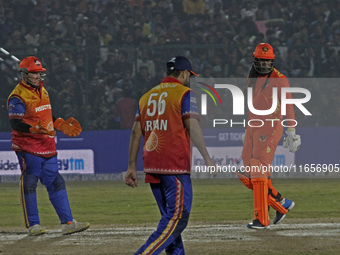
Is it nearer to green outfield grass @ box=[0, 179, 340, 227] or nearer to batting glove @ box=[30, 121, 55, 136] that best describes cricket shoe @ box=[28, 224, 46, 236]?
batting glove @ box=[30, 121, 55, 136]

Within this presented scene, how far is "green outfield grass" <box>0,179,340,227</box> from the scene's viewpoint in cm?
1286

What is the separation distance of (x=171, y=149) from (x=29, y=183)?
3.78m

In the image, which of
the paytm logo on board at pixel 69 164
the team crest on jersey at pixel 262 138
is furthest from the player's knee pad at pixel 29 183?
the paytm logo on board at pixel 69 164

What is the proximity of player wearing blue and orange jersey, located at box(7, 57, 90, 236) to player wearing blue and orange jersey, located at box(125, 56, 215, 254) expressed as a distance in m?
3.39

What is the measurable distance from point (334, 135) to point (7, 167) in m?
8.69

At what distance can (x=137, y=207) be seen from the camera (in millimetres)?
14570

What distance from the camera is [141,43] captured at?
2358 cm

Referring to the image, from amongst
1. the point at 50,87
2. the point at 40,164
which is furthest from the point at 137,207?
the point at 50,87

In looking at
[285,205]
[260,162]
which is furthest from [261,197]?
[285,205]

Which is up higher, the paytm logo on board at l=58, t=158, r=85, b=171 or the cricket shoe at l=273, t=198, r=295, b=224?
the cricket shoe at l=273, t=198, r=295, b=224

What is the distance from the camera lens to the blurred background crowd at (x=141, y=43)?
817 inches

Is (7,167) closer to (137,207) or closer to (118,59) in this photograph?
(118,59)

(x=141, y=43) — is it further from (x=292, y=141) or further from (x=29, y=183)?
(x=29, y=183)

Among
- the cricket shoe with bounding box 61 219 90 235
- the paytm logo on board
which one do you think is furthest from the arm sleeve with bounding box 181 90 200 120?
the paytm logo on board
